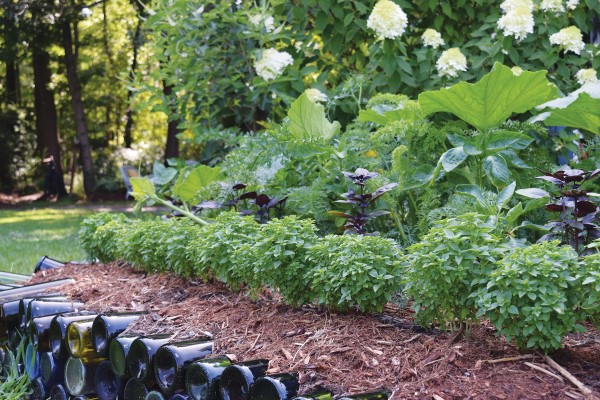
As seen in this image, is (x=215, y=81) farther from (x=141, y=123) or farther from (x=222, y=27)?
(x=141, y=123)

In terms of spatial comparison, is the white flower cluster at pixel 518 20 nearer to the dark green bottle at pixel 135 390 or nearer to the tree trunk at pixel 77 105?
the dark green bottle at pixel 135 390

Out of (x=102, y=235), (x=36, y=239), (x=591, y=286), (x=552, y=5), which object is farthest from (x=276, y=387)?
(x=36, y=239)

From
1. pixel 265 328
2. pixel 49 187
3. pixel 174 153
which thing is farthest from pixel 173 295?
pixel 49 187

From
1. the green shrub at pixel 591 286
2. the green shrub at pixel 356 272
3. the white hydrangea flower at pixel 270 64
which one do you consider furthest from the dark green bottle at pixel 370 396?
the white hydrangea flower at pixel 270 64

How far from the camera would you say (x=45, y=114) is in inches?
828

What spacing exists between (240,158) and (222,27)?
1.55 metres

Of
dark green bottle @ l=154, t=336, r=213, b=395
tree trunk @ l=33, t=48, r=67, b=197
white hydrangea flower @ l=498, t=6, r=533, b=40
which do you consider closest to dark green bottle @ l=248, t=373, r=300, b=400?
dark green bottle @ l=154, t=336, r=213, b=395

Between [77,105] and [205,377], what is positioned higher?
[77,105]

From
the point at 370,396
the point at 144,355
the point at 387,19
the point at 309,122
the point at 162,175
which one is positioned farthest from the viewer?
the point at 162,175

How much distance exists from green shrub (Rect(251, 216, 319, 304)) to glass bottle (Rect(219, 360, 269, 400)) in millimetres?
456

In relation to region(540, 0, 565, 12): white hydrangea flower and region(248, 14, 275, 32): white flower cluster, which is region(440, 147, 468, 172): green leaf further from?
region(248, 14, 275, 32): white flower cluster

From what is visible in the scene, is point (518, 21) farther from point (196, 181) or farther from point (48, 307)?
point (48, 307)

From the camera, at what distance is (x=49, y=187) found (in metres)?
21.1

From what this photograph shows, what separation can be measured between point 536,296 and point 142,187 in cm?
259
